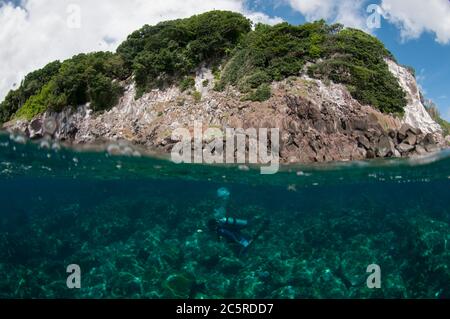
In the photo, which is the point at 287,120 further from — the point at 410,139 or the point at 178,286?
the point at 178,286

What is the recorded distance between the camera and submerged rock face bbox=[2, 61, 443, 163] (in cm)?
3023

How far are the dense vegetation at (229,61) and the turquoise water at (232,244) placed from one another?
1130 cm

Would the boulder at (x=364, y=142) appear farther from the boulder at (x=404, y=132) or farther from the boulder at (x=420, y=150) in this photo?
the boulder at (x=420, y=150)

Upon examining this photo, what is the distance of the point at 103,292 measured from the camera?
12695 millimetres

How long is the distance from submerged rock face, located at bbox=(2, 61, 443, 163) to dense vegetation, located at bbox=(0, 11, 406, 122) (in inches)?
55.8

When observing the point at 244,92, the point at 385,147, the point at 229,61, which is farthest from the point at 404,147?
the point at 229,61

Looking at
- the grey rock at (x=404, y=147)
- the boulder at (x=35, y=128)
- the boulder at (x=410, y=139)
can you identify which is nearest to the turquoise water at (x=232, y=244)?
the grey rock at (x=404, y=147)

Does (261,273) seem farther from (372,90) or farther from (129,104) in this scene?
(129,104)

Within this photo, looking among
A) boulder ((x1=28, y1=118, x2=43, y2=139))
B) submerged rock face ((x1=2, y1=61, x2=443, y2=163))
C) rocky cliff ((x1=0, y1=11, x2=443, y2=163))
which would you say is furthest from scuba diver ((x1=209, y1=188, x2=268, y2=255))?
boulder ((x1=28, y1=118, x2=43, y2=139))

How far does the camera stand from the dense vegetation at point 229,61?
37.9 metres

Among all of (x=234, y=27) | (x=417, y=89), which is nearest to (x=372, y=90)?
(x=417, y=89)

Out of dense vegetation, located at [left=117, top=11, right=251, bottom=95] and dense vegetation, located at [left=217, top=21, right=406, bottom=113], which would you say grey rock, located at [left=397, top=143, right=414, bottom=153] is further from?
dense vegetation, located at [left=117, top=11, right=251, bottom=95]

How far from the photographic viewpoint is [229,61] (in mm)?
42969

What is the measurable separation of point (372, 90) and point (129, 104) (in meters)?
25.9
